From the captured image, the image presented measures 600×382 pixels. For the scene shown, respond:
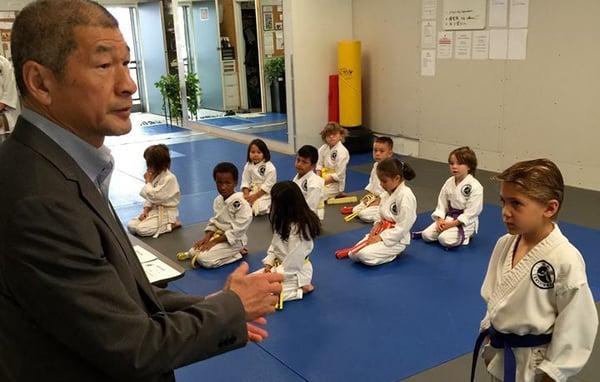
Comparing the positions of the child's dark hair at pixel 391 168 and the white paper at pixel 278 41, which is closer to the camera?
the child's dark hair at pixel 391 168

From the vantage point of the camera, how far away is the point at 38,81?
112cm

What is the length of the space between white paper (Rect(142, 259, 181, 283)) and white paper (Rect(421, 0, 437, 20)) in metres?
6.74

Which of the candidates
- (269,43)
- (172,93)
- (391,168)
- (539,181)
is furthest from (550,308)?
(172,93)

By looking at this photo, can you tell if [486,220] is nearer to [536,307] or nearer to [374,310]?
[374,310]

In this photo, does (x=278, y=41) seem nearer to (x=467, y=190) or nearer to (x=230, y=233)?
(x=467, y=190)

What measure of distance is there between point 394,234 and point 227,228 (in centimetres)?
145

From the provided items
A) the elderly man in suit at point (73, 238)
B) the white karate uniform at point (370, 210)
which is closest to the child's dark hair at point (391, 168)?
the white karate uniform at point (370, 210)

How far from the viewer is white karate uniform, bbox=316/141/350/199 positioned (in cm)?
655

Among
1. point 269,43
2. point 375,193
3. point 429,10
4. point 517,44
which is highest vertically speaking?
point 429,10

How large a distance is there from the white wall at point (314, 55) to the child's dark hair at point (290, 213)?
17.8 ft

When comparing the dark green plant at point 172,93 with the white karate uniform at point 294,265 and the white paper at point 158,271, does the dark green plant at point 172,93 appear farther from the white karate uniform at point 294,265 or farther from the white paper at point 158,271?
the white paper at point 158,271

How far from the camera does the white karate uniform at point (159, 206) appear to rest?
5504 millimetres

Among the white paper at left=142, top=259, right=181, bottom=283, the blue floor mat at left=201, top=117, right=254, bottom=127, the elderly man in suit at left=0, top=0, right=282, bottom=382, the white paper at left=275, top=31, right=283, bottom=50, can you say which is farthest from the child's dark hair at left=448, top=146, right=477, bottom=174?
the white paper at left=275, top=31, right=283, bottom=50

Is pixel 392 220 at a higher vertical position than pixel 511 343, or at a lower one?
lower
